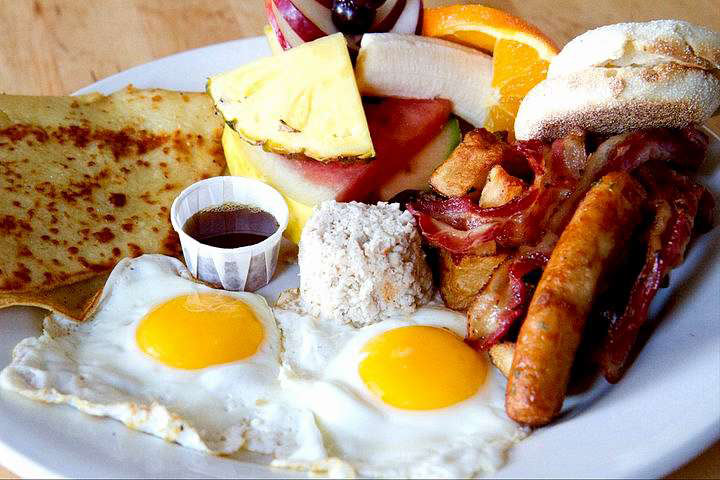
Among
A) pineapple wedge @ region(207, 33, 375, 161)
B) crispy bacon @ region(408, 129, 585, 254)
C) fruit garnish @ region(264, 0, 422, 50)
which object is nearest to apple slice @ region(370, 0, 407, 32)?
fruit garnish @ region(264, 0, 422, 50)

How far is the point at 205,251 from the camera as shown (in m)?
2.52

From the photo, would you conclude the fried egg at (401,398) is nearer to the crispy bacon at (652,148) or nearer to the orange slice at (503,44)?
the crispy bacon at (652,148)

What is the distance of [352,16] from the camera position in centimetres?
280

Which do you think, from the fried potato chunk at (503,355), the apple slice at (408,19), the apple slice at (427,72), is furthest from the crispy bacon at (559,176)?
the apple slice at (408,19)

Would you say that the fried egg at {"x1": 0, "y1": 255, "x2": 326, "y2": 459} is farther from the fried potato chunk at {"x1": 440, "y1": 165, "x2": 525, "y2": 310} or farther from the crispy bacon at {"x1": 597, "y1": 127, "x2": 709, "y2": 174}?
the crispy bacon at {"x1": 597, "y1": 127, "x2": 709, "y2": 174}

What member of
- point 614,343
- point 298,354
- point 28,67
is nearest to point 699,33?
point 614,343

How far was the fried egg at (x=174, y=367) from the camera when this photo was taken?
1.90 meters

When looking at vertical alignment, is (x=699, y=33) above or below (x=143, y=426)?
above

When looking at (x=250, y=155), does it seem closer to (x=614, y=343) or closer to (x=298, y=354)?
(x=298, y=354)

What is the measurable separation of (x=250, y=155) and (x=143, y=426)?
1183 millimetres

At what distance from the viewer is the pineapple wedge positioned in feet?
8.25

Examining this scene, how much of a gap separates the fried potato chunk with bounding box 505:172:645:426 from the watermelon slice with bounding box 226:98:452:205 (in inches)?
34.9

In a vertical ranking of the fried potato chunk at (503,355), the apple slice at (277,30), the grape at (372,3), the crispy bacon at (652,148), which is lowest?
the fried potato chunk at (503,355)

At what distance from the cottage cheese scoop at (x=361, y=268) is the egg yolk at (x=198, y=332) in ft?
0.83
